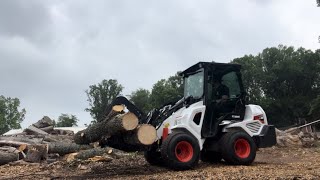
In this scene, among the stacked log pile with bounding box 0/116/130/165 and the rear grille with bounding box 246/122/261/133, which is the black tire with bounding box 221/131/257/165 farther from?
the stacked log pile with bounding box 0/116/130/165

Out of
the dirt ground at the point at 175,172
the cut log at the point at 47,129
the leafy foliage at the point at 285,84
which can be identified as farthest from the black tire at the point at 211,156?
Result: the leafy foliage at the point at 285,84

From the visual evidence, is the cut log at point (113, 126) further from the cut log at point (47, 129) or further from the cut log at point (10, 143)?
the cut log at point (47, 129)

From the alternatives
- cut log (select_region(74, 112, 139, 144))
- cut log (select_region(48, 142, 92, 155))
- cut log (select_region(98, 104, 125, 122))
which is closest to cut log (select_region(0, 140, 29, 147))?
cut log (select_region(48, 142, 92, 155))

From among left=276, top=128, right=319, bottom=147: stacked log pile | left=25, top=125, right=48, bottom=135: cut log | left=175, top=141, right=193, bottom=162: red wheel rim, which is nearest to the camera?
→ left=175, top=141, right=193, bottom=162: red wheel rim

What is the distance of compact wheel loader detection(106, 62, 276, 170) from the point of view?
400 inches

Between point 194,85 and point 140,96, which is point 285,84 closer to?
point 140,96

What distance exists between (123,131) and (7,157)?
675 centimetres

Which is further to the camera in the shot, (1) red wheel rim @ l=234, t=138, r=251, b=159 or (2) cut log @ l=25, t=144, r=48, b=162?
(2) cut log @ l=25, t=144, r=48, b=162

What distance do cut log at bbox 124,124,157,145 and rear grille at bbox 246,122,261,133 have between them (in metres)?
2.82

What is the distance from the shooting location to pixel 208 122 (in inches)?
432

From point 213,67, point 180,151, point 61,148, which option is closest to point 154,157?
point 180,151

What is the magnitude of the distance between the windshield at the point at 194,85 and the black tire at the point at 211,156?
5.51 feet

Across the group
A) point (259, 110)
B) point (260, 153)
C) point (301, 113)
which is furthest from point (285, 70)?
point (259, 110)

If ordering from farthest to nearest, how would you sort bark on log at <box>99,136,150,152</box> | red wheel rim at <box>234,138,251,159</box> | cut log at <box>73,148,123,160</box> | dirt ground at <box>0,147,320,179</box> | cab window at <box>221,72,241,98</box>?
cut log at <box>73,148,123,160</box> < cab window at <box>221,72,241,98</box> < red wheel rim at <box>234,138,251,159</box> < bark on log at <box>99,136,150,152</box> < dirt ground at <box>0,147,320,179</box>
